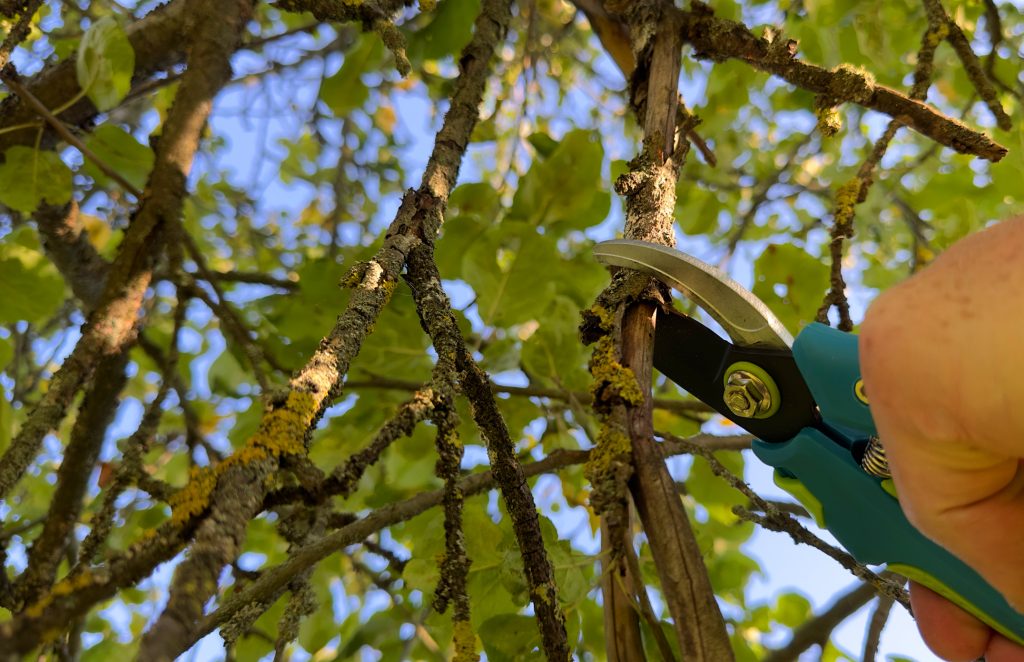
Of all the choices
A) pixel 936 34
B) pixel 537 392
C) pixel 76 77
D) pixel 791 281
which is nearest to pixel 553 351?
pixel 537 392

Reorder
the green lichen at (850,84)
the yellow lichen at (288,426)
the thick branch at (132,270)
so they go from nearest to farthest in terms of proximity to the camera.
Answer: the yellow lichen at (288,426), the thick branch at (132,270), the green lichen at (850,84)

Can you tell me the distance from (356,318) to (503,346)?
727 millimetres

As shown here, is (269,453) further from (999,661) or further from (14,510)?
(14,510)

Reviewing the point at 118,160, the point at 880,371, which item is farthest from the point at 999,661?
the point at 118,160

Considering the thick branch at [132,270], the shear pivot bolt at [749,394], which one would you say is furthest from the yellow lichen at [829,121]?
the thick branch at [132,270]

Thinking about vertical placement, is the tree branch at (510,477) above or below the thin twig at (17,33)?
below

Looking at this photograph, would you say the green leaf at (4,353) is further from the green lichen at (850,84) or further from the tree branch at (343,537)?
the green lichen at (850,84)

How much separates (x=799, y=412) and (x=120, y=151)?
117 centimetres

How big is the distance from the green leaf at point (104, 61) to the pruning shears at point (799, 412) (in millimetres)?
850

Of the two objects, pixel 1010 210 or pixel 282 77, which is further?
pixel 282 77

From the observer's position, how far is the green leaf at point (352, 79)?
1.35 meters

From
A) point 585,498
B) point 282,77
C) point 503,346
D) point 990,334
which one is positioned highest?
point 282,77

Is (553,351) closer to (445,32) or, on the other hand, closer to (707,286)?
(707,286)

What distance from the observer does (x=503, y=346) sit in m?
1.30
